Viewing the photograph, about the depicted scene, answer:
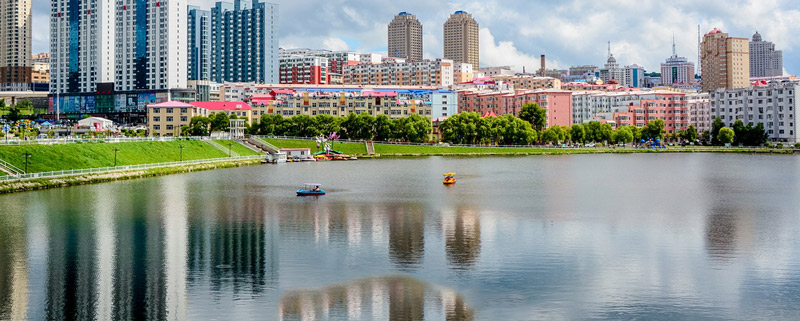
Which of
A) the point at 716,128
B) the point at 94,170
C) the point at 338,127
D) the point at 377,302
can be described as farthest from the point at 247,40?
the point at 377,302

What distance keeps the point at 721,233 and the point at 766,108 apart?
10111 centimetres

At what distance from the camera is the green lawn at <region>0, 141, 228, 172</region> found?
5662cm

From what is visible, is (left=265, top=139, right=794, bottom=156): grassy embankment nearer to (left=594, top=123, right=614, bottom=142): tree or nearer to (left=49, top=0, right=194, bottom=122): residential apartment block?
A: (left=594, top=123, right=614, bottom=142): tree

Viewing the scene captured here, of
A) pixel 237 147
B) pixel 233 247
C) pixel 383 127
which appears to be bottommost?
pixel 233 247

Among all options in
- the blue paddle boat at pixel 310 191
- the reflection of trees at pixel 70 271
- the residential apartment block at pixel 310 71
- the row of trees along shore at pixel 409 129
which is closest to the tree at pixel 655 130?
the row of trees along shore at pixel 409 129

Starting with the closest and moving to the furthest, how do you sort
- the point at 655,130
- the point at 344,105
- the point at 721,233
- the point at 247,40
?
the point at 721,233 → the point at 655,130 → the point at 344,105 → the point at 247,40

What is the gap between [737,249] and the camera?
96.2 feet

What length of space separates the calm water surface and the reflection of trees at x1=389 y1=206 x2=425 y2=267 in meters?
0.14

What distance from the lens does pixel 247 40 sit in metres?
188

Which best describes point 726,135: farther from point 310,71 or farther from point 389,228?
point 310,71

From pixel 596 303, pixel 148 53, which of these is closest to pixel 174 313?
pixel 596 303

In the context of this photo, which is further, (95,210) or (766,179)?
(766,179)

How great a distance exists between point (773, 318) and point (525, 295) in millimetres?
6550

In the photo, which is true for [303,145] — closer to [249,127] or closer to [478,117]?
[249,127]
